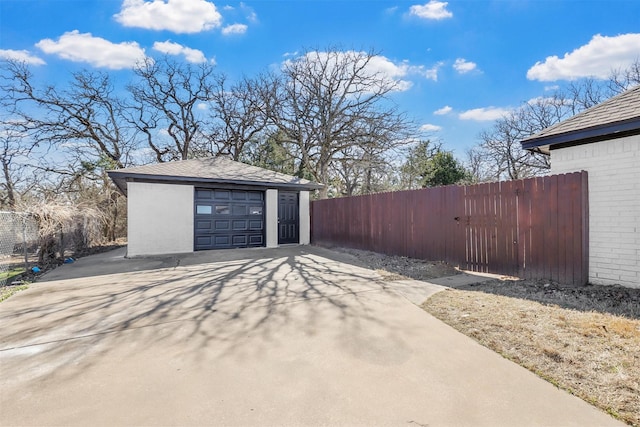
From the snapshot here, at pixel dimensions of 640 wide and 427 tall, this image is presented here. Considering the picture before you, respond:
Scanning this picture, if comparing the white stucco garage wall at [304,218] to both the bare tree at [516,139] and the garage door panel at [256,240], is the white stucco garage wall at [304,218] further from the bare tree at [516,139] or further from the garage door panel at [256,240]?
the bare tree at [516,139]

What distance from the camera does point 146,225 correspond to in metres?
9.03

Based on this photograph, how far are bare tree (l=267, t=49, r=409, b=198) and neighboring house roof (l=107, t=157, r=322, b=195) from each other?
5273 mm

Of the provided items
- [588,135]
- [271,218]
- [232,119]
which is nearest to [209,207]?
[271,218]

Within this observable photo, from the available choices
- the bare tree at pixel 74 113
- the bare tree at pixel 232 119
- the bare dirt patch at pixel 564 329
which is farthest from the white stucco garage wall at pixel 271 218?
the bare tree at pixel 74 113

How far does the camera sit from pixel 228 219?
10312 mm

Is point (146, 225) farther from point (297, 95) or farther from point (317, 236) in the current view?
point (297, 95)

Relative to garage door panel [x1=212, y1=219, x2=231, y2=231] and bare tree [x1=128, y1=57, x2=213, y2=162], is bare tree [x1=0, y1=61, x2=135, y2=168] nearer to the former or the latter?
bare tree [x1=128, y1=57, x2=213, y2=162]

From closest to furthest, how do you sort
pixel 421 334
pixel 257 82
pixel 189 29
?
pixel 421 334
pixel 189 29
pixel 257 82

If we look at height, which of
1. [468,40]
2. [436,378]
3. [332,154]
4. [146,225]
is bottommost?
[436,378]

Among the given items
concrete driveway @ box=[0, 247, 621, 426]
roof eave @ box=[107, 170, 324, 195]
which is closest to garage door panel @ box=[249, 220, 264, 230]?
roof eave @ box=[107, 170, 324, 195]

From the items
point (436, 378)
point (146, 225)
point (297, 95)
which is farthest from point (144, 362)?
point (297, 95)

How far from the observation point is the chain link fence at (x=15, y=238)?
651 cm

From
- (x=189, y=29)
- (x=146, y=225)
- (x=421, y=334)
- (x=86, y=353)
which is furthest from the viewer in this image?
(x=189, y=29)

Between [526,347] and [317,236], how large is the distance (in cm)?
928
